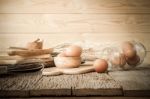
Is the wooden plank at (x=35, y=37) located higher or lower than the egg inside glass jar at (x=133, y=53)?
higher

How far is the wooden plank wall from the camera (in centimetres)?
165

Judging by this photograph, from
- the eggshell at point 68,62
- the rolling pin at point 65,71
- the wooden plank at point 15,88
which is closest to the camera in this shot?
the wooden plank at point 15,88

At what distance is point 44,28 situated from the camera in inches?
65.5

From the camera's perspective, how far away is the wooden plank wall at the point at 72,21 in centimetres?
165

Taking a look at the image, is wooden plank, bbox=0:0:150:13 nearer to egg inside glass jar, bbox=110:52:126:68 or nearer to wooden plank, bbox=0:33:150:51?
wooden plank, bbox=0:33:150:51

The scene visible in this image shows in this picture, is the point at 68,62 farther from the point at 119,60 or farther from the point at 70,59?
the point at 119,60

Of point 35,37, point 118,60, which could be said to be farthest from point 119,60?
point 35,37

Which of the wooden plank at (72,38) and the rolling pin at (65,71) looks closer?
the rolling pin at (65,71)

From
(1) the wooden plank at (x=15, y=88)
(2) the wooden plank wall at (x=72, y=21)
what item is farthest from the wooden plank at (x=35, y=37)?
(1) the wooden plank at (x=15, y=88)

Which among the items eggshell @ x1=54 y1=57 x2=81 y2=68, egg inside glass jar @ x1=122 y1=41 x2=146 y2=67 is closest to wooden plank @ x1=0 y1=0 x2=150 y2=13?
egg inside glass jar @ x1=122 y1=41 x2=146 y2=67

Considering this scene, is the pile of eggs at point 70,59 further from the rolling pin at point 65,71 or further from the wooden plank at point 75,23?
the wooden plank at point 75,23

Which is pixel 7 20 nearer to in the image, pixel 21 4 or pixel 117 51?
pixel 21 4

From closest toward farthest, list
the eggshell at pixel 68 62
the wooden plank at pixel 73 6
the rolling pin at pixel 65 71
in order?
the rolling pin at pixel 65 71 < the eggshell at pixel 68 62 < the wooden plank at pixel 73 6

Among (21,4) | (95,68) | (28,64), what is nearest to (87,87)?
(95,68)
